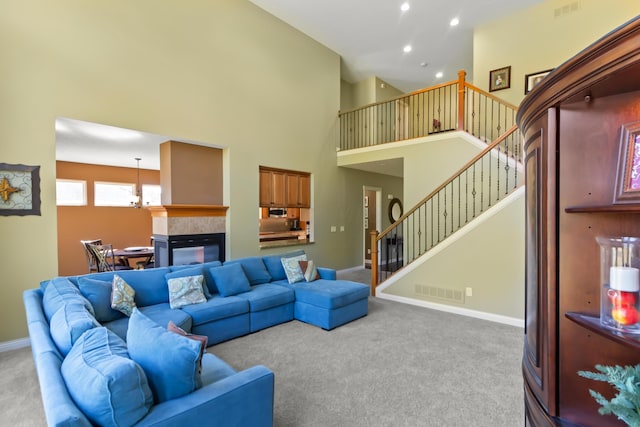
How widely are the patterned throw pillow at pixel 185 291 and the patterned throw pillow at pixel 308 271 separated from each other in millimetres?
1519

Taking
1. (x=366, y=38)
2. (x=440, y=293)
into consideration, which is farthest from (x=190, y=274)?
(x=366, y=38)

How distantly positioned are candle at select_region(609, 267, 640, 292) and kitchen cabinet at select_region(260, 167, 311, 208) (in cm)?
551

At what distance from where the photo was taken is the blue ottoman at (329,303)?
13.1ft

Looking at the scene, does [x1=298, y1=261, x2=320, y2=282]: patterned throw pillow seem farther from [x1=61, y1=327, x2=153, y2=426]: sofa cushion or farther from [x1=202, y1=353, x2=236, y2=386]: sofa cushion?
[x1=61, y1=327, x2=153, y2=426]: sofa cushion

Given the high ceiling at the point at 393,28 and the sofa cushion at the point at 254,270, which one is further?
the high ceiling at the point at 393,28

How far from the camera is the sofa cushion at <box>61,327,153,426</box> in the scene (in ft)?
4.24

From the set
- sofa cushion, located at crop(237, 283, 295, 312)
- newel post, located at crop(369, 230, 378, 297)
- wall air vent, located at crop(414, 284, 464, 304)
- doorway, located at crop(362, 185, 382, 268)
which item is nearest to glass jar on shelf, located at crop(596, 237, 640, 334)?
sofa cushion, located at crop(237, 283, 295, 312)

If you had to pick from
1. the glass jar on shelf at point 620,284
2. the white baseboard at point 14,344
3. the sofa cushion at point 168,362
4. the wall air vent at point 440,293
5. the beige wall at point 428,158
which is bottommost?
the white baseboard at point 14,344

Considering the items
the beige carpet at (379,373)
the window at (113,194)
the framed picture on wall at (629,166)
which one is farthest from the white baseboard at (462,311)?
the window at (113,194)

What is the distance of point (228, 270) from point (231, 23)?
418cm

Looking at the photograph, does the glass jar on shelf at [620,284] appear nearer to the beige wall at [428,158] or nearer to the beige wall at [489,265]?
the beige wall at [489,265]

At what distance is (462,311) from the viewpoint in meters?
4.57

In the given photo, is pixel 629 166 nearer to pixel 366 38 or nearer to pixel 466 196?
pixel 466 196

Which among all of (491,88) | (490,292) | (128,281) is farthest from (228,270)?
(491,88)
